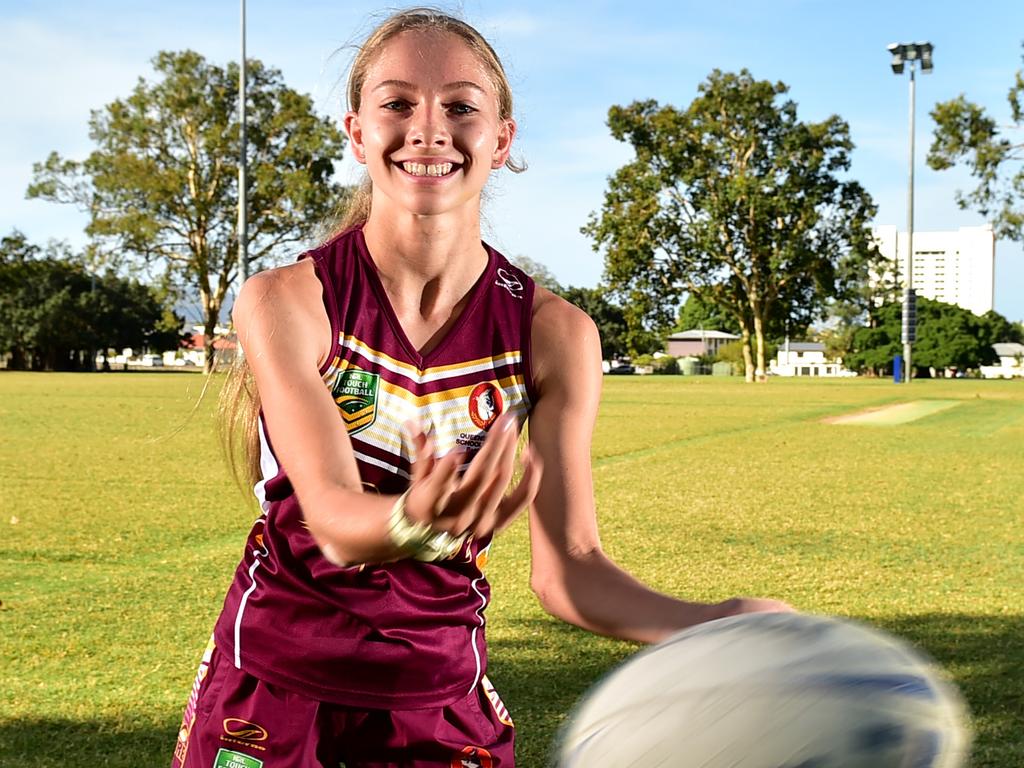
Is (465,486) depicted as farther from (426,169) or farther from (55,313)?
(55,313)

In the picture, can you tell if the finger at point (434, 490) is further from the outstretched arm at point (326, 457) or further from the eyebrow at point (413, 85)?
the eyebrow at point (413, 85)

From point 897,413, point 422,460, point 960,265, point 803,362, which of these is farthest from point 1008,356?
point 422,460

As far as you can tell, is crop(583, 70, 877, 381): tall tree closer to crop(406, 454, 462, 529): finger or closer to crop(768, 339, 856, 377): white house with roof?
crop(406, 454, 462, 529): finger

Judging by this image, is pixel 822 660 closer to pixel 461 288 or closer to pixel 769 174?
pixel 461 288

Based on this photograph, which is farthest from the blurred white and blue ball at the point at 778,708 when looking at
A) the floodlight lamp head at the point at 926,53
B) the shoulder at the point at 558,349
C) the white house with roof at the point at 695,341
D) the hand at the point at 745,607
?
the white house with roof at the point at 695,341

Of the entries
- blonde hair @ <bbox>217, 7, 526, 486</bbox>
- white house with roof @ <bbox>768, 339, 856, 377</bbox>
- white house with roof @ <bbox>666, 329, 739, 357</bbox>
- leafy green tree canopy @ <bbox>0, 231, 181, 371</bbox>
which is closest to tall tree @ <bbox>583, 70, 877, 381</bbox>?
leafy green tree canopy @ <bbox>0, 231, 181, 371</bbox>

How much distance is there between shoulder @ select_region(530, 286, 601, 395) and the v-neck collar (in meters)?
0.12

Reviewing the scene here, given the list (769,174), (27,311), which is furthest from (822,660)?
(27,311)

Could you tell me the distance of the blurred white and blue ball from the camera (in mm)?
1442

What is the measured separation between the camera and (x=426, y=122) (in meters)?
2.02

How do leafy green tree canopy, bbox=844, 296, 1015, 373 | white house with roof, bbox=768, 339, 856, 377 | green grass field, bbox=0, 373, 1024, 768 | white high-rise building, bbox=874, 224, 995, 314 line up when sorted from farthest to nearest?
white high-rise building, bbox=874, 224, 995, 314
white house with roof, bbox=768, 339, 856, 377
leafy green tree canopy, bbox=844, 296, 1015, 373
green grass field, bbox=0, 373, 1024, 768

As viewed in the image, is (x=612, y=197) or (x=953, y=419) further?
(x=612, y=197)

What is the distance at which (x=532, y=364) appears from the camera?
2.12 m

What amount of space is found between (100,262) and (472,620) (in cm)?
5436
